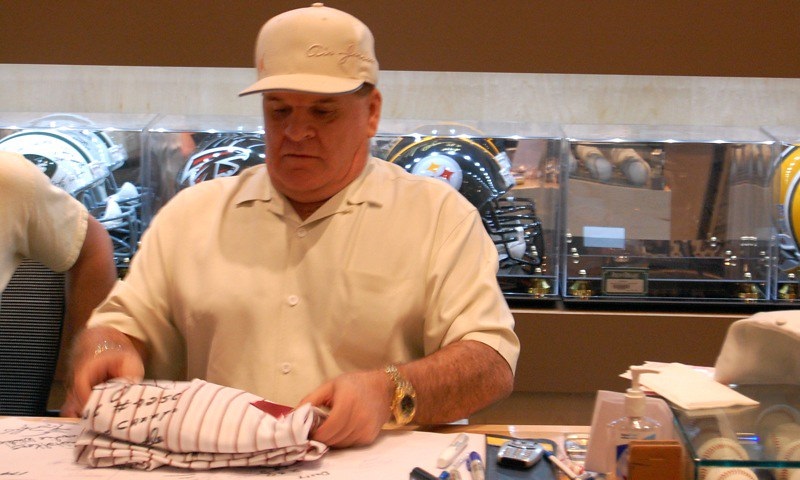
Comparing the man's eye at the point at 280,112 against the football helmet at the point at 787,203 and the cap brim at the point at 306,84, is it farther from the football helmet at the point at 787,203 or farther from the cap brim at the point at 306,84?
the football helmet at the point at 787,203

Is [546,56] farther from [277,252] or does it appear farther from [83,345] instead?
[83,345]

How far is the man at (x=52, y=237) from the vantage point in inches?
83.4

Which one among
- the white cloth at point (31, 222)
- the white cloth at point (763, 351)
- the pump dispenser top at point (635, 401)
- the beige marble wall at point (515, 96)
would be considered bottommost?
the pump dispenser top at point (635, 401)

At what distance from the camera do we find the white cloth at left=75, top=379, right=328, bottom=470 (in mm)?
1285

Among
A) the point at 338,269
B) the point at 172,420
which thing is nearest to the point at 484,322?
the point at 338,269

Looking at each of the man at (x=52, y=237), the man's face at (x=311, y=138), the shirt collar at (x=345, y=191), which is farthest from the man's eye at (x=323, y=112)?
the man at (x=52, y=237)

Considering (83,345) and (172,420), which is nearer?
(172,420)

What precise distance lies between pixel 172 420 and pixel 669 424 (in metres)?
0.67

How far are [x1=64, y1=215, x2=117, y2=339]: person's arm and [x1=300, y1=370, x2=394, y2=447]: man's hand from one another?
3.38 feet

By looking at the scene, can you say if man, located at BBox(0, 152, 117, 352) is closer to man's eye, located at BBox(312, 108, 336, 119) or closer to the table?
the table

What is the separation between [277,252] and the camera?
1800mm

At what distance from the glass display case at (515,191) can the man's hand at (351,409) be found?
132 cm

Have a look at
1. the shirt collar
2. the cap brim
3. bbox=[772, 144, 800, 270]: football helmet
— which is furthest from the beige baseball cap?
bbox=[772, 144, 800, 270]: football helmet

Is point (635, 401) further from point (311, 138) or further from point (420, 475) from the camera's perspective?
point (311, 138)
